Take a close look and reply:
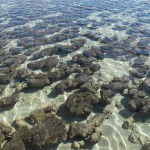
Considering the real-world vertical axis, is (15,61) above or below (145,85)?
below

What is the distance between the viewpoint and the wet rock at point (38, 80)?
480 inches

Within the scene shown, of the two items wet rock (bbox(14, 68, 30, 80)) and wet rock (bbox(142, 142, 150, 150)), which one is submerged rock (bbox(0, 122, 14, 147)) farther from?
wet rock (bbox(142, 142, 150, 150))

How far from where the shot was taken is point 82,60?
14.5 meters

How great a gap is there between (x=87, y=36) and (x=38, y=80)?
769cm

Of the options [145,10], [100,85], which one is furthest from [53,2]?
[100,85]

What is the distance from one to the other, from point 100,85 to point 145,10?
1706 cm

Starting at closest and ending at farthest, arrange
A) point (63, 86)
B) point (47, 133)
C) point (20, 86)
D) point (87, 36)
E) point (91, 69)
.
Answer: point (47, 133), point (63, 86), point (20, 86), point (91, 69), point (87, 36)

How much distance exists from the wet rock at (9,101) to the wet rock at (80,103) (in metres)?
2.31

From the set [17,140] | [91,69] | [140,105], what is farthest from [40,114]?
[91,69]

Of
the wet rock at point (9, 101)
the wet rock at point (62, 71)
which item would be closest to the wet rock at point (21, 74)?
the wet rock at point (62, 71)

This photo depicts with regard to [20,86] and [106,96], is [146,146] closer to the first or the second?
[106,96]

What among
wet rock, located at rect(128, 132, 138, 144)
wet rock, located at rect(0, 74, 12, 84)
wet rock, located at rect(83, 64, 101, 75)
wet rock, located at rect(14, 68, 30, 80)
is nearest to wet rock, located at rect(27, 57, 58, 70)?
wet rock, located at rect(14, 68, 30, 80)

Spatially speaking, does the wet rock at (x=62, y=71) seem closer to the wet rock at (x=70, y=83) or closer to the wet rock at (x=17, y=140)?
the wet rock at (x=70, y=83)

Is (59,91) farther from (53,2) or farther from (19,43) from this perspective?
(53,2)
